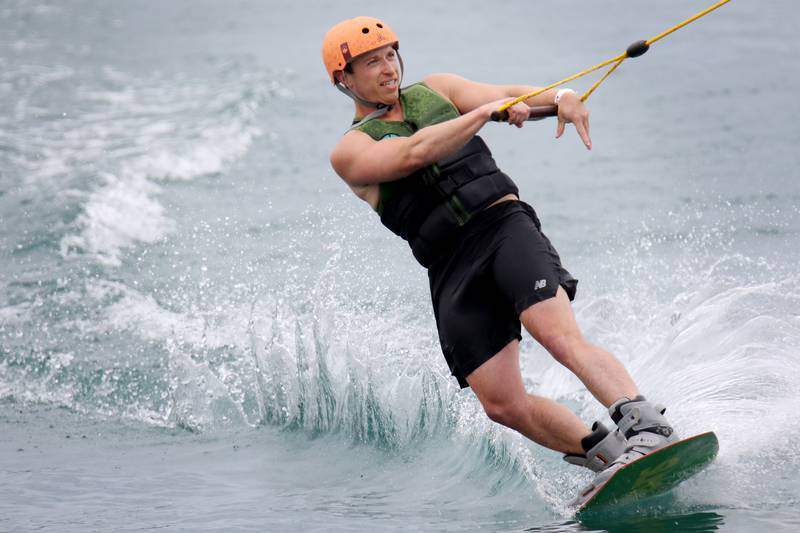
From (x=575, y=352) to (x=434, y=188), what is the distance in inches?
33.1

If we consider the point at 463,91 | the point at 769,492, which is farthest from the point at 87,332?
the point at 769,492

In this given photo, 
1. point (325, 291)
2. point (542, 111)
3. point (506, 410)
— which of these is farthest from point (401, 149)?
point (325, 291)

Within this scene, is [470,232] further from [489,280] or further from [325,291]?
[325,291]

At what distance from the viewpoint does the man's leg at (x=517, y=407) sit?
15.2 ft

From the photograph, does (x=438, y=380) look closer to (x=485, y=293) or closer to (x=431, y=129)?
(x=485, y=293)

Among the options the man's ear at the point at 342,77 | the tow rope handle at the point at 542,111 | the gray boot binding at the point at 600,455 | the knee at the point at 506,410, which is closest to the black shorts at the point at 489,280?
the knee at the point at 506,410

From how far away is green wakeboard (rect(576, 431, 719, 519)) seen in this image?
4.11 meters

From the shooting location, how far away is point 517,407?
15.3ft

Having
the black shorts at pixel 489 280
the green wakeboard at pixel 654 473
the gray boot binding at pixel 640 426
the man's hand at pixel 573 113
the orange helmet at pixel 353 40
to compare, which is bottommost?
the green wakeboard at pixel 654 473

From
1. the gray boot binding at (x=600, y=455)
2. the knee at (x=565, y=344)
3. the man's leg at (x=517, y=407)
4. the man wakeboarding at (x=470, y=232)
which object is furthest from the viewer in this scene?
the man's leg at (x=517, y=407)

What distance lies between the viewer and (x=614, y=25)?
18359 millimetres

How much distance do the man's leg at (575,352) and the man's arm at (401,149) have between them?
2.20 ft

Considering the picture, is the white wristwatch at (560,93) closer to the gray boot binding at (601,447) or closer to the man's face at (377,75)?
the man's face at (377,75)

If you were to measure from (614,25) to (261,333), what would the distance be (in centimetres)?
1238
